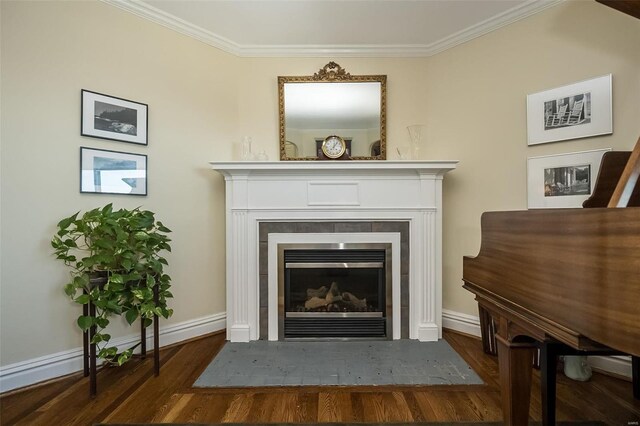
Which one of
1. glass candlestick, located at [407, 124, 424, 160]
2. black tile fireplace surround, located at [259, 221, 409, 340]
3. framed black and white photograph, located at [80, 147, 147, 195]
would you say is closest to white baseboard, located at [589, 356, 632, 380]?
black tile fireplace surround, located at [259, 221, 409, 340]

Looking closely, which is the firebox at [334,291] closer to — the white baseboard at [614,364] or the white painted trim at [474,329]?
the white painted trim at [474,329]

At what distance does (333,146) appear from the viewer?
263cm

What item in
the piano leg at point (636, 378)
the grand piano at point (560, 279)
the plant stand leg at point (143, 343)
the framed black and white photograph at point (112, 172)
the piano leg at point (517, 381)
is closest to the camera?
the grand piano at point (560, 279)

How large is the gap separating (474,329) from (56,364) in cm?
309

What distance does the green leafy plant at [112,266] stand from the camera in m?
1.67

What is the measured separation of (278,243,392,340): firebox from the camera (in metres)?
2.43

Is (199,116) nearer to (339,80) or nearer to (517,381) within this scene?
(339,80)

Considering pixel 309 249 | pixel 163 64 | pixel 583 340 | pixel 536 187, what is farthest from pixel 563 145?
pixel 163 64

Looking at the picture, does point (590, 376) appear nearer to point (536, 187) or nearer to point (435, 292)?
point (435, 292)

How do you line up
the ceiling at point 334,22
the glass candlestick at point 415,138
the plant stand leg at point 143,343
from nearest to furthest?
the plant stand leg at point 143,343 → the ceiling at point 334,22 → the glass candlestick at point 415,138

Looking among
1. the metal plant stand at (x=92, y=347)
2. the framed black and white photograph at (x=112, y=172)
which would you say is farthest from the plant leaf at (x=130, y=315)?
the framed black and white photograph at (x=112, y=172)

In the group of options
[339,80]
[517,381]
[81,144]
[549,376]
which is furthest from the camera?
[339,80]

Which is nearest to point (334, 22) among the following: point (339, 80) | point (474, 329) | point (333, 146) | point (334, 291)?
point (339, 80)

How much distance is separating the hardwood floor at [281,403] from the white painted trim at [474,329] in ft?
0.22
